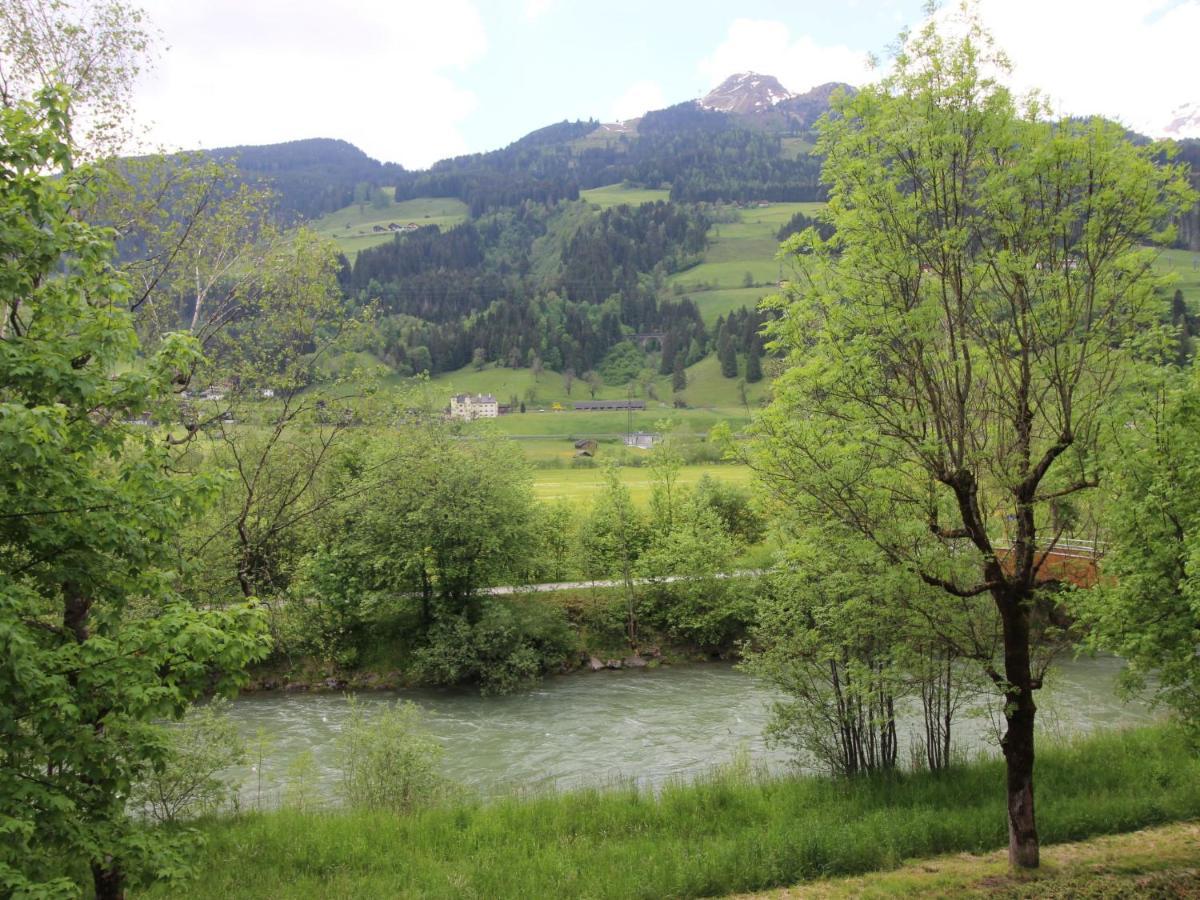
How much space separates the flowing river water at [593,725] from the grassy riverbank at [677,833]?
2.17 m

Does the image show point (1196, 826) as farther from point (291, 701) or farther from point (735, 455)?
point (291, 701)

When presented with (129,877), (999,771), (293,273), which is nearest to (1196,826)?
(999,771)

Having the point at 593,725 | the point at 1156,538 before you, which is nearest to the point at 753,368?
the point at 593,725

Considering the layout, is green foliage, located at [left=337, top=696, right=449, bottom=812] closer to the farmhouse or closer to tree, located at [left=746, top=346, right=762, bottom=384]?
the farmhouse

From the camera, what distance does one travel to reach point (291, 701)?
31.6m

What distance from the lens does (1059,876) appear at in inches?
440

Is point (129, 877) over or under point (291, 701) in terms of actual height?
over

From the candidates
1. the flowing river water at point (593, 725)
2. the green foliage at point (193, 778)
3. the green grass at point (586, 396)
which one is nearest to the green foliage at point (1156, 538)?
the flowing river water at point (593, 725)

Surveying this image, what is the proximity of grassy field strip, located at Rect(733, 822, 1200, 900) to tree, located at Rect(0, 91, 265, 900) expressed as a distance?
8461 mm

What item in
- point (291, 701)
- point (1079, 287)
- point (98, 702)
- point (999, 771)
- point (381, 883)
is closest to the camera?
point (98, 702)

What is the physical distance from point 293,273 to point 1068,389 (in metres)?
14.2

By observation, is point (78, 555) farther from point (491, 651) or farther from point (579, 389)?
point (579, 389)

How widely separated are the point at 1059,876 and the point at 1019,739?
1.84 meters

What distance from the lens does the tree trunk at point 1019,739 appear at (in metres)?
11.5
